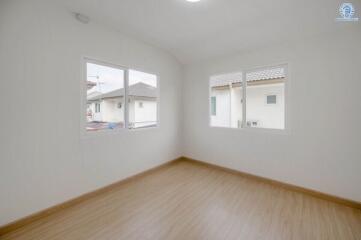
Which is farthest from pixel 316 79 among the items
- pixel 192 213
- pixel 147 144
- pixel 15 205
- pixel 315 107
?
pixel 15 205

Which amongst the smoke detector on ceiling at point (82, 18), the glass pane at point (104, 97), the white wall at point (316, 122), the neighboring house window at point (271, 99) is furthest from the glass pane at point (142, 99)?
the neighboring house window at point (271, 99)

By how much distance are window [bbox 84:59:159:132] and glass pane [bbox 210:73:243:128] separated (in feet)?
4.66

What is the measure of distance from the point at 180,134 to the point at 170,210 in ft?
7.57

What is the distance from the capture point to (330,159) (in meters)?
2.37

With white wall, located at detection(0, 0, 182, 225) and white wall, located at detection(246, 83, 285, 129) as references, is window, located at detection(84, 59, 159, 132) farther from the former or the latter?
white wall, located at detection(246, 83, 285, 129)

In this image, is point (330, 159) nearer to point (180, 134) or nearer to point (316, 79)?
point (316, 79)

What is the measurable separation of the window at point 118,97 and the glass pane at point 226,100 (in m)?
1.42

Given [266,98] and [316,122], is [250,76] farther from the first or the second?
[316,122]

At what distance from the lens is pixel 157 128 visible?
11.8 ft

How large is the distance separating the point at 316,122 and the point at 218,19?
2.22m

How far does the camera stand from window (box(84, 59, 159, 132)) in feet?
8.36

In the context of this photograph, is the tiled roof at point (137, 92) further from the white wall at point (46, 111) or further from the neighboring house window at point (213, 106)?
the neighboring house window at point (213, 106)

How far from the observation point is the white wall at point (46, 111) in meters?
1.75

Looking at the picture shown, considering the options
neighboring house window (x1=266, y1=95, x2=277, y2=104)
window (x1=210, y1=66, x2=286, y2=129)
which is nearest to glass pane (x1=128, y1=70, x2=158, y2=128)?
window (x1=210, y1=66, x2=286, y2=129)
